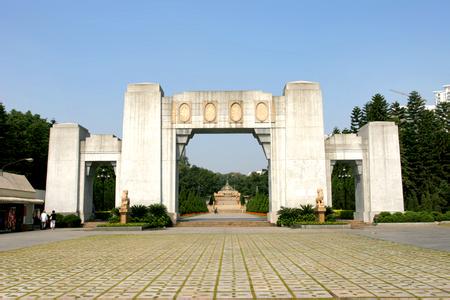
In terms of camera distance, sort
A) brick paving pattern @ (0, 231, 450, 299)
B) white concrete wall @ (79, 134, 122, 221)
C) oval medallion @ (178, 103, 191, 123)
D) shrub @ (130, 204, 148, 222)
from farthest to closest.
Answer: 1. white concrete wall @ (79, 134, 122, 221)
2. oval medallion @ (178, 103, 191, 123)
3. shrub @ (130, 204, 148, 222)
4. brick paving pattern @ (0, 231, 450, 299)

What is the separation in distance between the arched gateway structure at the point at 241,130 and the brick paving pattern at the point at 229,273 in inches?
659

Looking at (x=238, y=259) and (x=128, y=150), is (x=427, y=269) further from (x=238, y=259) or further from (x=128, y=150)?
(x=128, y=150)

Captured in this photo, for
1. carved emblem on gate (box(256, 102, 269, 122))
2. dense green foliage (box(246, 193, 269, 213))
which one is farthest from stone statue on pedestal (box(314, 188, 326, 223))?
dense green foliage (box(246, 193, 269, 213))

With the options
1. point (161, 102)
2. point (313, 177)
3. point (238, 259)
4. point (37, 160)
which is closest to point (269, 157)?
point (313, 177)

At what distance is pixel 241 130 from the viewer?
30.9 metres

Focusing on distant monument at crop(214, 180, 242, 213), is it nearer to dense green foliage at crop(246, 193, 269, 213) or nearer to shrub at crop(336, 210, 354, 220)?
dense green foliage at crop(246, 193, 269, 213)

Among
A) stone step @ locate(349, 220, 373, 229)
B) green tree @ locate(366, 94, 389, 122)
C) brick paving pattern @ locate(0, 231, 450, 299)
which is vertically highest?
green tree @ locate(366, 94, 389, 122)

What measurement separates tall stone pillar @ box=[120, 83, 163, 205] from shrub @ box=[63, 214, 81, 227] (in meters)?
3.70

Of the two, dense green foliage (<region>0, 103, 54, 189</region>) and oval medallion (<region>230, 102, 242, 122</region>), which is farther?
dense green foliage (<region>0, 103, 54, 189</region>)

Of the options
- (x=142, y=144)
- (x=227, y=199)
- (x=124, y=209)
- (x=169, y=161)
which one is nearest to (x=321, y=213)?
(x=169, y=161)

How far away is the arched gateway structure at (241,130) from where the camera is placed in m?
29.7

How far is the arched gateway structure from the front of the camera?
29672mm

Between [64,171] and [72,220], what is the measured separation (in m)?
3.75

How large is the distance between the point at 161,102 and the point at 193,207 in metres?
34.6
